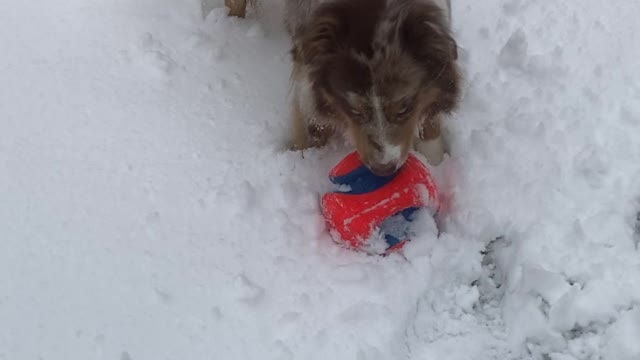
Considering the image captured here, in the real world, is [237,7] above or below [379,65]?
below

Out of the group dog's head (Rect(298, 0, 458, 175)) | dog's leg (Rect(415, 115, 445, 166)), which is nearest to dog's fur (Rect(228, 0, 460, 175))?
dog's head (Rect(298, 0, 458, 175))

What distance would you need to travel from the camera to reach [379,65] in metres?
3.31

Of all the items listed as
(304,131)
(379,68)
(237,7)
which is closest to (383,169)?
(379,68)

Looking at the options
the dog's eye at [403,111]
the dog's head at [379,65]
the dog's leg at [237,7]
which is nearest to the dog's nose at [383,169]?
the dog's head at [379,65]

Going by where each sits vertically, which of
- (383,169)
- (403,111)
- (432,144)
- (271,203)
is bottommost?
(271,203)

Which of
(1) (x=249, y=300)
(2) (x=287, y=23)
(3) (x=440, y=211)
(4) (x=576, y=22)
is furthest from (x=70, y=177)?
(4) (x=576, y=22)

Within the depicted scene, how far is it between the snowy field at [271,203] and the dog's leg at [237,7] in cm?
18

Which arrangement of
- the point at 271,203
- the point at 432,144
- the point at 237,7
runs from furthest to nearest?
the point at 237,7 < the point at 432,144 < the point at 271,203

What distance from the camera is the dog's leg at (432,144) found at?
12.9 feet

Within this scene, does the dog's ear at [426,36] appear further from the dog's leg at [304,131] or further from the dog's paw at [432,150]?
the dog's leg at [304,131]

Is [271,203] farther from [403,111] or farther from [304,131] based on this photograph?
[403,111]

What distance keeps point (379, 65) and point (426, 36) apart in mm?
276

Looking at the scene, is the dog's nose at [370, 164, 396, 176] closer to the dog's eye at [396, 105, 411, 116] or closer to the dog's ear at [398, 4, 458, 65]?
the dog's eye at [396, 105, 411, 116]

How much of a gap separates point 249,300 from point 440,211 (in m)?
0.99
